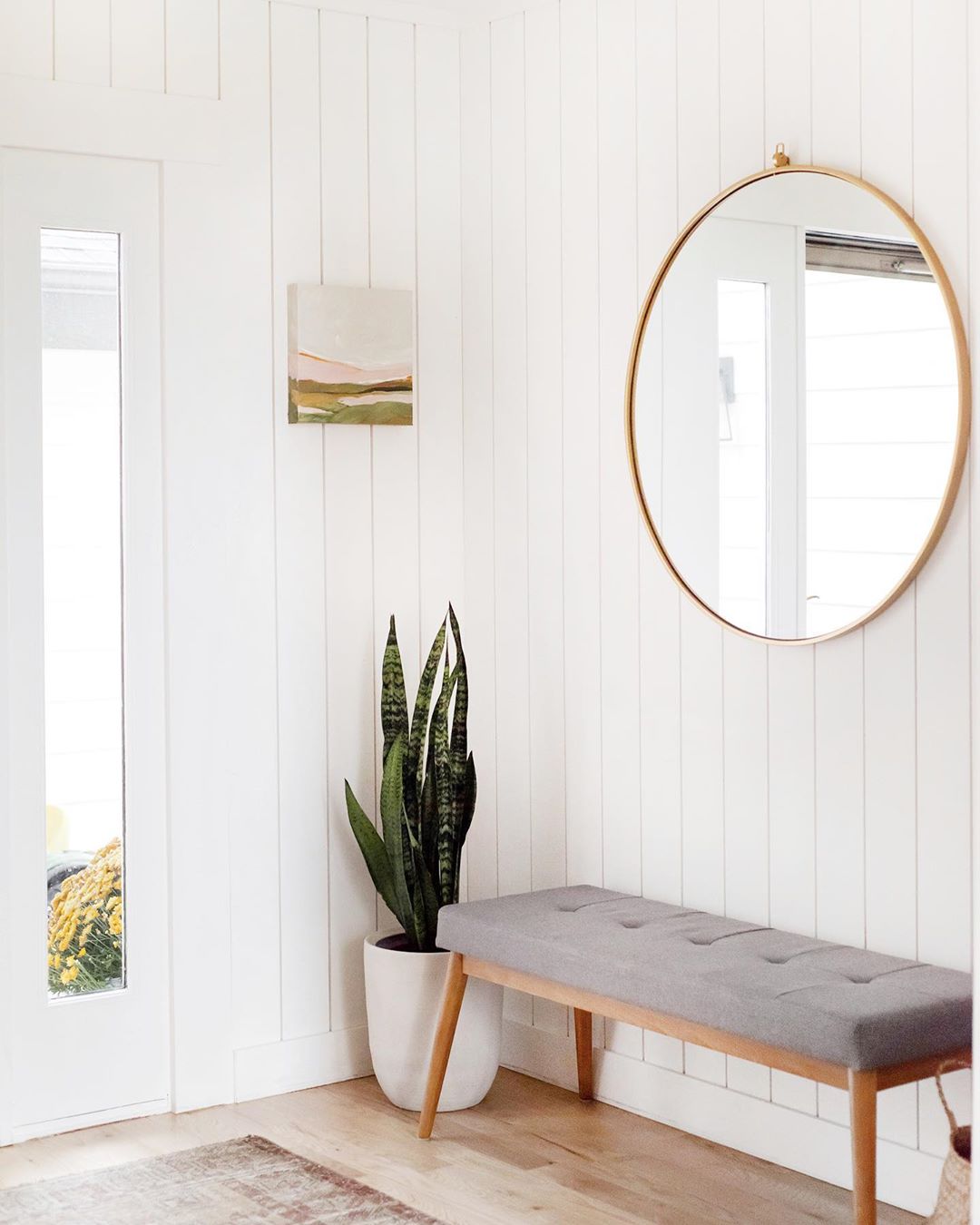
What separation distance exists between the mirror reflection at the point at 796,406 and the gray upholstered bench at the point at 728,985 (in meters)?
0.65

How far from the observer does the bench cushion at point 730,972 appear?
2385 millimetres

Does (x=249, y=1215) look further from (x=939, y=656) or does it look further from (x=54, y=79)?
(x=54, y=79)

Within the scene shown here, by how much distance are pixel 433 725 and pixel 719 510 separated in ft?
2.80

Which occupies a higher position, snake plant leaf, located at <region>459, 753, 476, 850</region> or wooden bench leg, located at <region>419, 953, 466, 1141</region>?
snake plant leaf, located at <region>459, 753, 476, 850</region>

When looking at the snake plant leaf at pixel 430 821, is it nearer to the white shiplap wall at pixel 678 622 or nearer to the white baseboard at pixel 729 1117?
the white shiplap wall at pixel 678 622

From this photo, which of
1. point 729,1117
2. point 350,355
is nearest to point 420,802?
point 729,1117

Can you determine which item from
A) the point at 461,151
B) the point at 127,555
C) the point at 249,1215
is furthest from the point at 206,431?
the point at 249,1215

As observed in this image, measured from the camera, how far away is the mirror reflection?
9.04 feet

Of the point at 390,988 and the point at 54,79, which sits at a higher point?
the point at 54,79

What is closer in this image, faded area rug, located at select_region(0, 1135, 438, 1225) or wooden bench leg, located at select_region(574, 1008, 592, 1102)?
faded area rug, located at select_region(0, 1135, 438, 1225)

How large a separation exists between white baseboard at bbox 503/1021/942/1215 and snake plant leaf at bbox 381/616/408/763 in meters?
0.84

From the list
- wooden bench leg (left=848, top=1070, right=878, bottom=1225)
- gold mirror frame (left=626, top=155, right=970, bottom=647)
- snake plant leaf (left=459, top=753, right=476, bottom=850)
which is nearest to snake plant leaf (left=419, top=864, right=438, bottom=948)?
snake plant leaf (left=459, top=753, right=476, bottom=850)

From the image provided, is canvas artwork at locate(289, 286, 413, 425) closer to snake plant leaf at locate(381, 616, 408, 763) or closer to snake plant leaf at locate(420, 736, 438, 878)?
snake plant leaf at locate(381, 616, 408, 763)

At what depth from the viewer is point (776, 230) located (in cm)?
299
